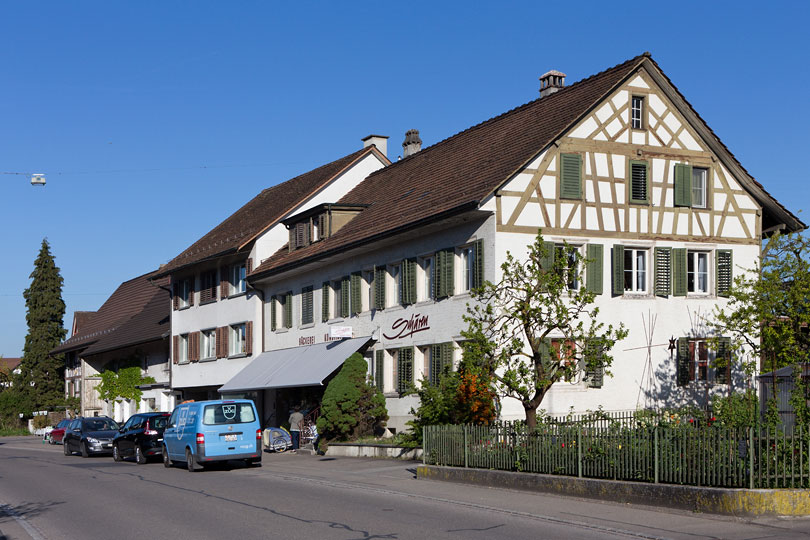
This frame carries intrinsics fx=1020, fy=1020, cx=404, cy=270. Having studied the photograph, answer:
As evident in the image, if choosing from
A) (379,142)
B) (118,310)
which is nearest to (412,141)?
(379,142)

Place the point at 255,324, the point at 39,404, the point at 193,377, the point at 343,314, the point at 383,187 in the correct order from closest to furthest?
the point at 343,314, the point at 383,187, the point at 255,324, the point at 193,377, the point at 39,404

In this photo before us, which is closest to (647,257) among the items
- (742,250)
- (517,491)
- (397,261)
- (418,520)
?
(742,250)

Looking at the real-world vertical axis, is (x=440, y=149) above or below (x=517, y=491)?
above

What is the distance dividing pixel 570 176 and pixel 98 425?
65.7 ft

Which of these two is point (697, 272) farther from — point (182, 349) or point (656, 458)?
point (182, 349)

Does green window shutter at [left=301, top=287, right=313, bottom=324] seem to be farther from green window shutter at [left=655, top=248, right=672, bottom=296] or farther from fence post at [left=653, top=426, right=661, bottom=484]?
fence post at [left=653, top=426, right=661, bottom=484]

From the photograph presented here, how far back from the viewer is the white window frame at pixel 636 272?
2942 cm

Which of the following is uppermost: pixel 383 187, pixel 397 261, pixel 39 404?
pixel 383 187

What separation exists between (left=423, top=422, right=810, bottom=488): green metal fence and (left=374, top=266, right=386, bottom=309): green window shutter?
11665 mm

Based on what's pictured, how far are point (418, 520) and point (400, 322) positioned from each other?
1766 cm

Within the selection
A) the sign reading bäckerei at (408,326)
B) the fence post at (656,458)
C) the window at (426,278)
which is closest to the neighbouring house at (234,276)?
the sign reading bäckerei at (408,326)

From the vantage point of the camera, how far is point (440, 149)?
36719 mm

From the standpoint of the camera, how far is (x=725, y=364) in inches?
1143

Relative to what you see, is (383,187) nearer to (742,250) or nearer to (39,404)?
(742,250)
